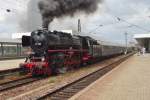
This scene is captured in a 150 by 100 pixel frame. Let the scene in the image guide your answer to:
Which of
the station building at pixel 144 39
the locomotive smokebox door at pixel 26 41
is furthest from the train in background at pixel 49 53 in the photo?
the station building at pixel 144 39

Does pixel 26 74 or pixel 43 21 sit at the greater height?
pixel 43 21

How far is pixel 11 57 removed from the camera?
48.5m

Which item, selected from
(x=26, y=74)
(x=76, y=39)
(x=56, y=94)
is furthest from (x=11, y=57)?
(x=56, y=94)

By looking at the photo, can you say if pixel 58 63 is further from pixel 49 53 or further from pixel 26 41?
pixel 26 41

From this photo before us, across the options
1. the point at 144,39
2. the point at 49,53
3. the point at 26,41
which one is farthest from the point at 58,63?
the point at 144,39

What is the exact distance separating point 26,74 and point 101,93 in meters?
10.5

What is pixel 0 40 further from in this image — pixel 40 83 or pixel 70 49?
pixel 40 83

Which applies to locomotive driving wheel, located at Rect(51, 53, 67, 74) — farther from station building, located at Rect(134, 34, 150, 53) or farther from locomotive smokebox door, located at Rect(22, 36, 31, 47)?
station building, located at Rect(134, 34, 150, 53)

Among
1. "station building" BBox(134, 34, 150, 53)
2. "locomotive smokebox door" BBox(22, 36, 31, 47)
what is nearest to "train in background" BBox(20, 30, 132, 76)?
"locomotive smokebox door" BBox(22, 36, 31, 47)

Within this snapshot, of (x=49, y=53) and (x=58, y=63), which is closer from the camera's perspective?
(x=49, y=53)

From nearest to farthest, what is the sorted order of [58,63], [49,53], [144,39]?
1. [49,53]
2. [58,63]
3. [144,39]

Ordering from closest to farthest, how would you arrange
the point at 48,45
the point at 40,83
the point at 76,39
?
the point at 40,83 → the point at 48,45 → the point at 76,39

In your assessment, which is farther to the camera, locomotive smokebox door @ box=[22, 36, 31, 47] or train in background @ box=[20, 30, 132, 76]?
locomotive smokebox door @ box=[22, 36, 31, 47]

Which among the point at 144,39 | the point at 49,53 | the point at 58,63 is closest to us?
the point at 49,53
